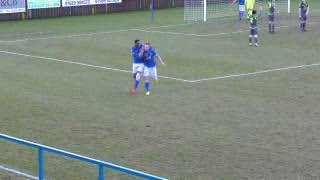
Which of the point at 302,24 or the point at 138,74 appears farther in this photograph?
the point at 302,24

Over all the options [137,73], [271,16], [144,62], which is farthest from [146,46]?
[271,16]

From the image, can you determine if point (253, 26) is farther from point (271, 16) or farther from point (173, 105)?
point (173, 105)

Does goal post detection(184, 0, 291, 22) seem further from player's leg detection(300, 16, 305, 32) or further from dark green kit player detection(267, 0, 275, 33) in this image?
player's leg detection(300, 16, 305, 32)

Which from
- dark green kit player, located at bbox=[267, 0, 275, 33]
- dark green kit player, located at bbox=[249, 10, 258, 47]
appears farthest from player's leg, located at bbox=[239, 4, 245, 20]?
dark green kit player, located at bbox=[249, 10, 258, 47]

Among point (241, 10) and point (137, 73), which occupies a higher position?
point (241, 10)

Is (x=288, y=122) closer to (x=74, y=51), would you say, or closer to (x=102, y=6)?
(x=74, y=51)

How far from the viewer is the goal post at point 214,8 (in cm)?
5031

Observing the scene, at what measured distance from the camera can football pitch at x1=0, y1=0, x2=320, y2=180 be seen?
16609 millimetres

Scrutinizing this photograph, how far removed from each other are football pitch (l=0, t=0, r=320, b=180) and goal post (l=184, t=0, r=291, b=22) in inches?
347

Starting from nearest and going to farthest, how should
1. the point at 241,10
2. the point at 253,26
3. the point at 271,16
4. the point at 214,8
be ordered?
the point at 253,26
the point at 271,16
the point at 241,10
the point at 214,8

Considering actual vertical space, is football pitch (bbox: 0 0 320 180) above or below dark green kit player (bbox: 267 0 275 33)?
below

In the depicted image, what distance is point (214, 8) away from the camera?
172ft

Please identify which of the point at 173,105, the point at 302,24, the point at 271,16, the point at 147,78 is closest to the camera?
the point at 173,105

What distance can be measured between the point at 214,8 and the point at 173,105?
30.2 meters
